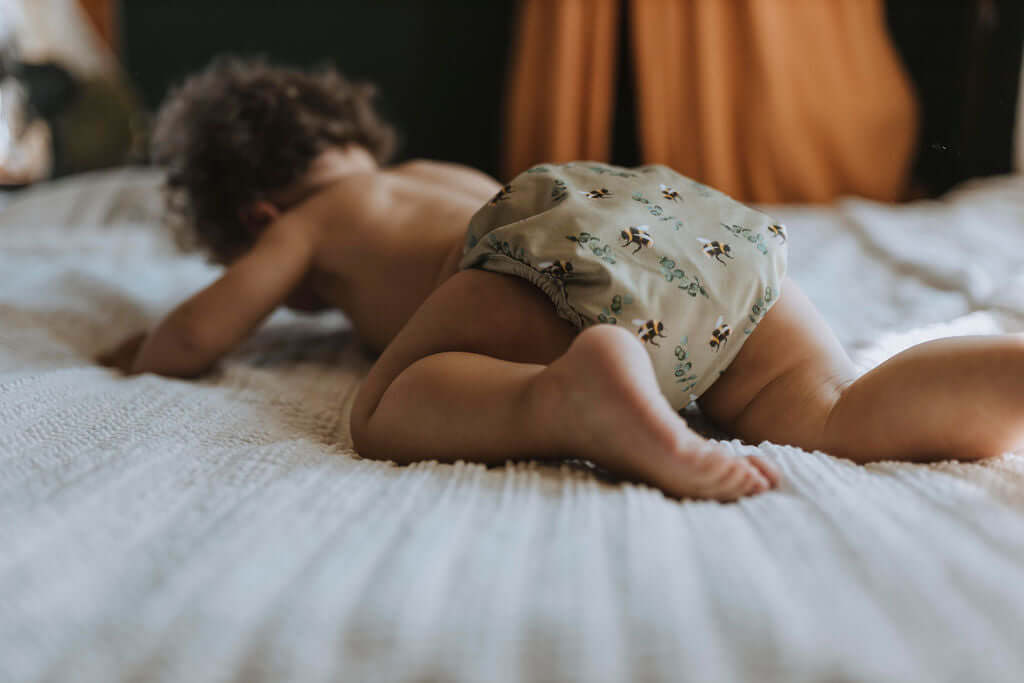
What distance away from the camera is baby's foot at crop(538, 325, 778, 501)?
1.67ft

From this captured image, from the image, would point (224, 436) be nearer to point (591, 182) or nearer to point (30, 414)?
point (30, 414)

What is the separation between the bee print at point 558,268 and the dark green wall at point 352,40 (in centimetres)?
197

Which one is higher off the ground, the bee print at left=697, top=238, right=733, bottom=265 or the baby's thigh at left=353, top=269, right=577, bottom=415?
the bee print at left=697, top=238, right=733, bottom=265

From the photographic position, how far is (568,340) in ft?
2.19

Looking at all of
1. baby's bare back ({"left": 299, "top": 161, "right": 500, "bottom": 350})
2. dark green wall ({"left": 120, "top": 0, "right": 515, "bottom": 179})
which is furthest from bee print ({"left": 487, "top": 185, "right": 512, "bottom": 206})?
dark green wall ({"left": 120, "top": 0, "right": 515, "bottom": 179})

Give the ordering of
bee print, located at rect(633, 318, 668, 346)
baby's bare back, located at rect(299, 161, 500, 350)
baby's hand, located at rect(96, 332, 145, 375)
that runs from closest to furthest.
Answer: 1. bee print, located at rect(633, 318, 668, 346)
2. baby's bare back, located at rect(299, 161, 500, 350)
3. baby's hand, located at rect(96, 332, 145, 375)

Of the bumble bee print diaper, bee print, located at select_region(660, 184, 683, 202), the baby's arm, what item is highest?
bee print, located at select_region(660, 184, 683, 202)

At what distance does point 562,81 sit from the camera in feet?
7.64

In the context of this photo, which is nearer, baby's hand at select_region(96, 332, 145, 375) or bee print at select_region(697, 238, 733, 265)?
bee print at select_region(697, 238, 733, 265)

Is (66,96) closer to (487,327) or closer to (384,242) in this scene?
(384,242)

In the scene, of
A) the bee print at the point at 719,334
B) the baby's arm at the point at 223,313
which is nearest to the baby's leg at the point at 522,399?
the bee print at the point at 719,334

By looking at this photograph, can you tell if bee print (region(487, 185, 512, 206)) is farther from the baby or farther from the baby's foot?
the baby's foot

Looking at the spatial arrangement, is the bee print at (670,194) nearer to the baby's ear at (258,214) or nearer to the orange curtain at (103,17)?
the baby's ear at (258,214)

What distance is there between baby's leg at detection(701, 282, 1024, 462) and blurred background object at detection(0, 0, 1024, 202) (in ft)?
5.59
